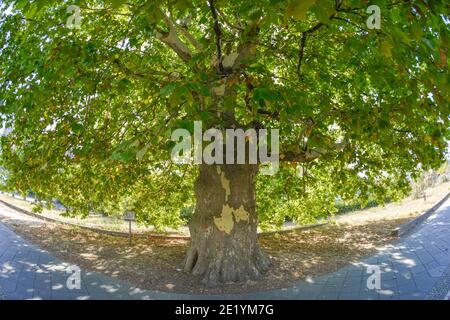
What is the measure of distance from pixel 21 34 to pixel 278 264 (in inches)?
310

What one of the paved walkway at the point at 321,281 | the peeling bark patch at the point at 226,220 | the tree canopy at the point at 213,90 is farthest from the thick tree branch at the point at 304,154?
the paved walkway at the point at 321,281

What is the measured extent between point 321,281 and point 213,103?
4631 mm

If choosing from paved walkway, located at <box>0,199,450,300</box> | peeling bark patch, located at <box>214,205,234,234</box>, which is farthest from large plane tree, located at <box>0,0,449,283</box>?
paved walkway, located at <box>0,199,450,300</box>

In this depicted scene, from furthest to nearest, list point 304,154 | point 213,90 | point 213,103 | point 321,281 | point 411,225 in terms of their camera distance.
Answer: point 411,225 < point 304,154 < point 321,281 < point 213,90 < point 213,103

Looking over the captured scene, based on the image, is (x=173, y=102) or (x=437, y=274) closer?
(x=173, y=102)

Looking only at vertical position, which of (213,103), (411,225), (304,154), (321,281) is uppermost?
(213,103)

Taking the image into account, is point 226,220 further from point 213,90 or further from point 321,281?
point 213,90

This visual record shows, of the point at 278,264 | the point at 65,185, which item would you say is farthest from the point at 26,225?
the point at 278,264

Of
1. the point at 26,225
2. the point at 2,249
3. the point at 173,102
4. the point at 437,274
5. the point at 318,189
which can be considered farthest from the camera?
the point at 26,225

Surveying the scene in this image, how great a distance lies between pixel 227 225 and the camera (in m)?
8.75

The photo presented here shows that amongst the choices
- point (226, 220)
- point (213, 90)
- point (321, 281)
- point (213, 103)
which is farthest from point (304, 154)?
point (213, 103)
